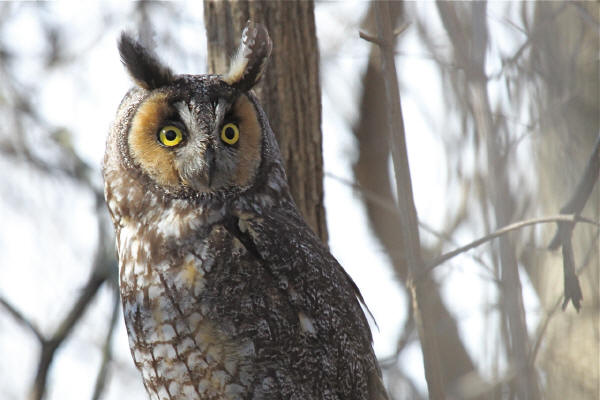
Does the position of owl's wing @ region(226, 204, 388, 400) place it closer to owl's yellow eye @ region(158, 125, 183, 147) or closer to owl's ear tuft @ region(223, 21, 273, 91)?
owl's yellow eye @ region(158, 125, 183, 147)

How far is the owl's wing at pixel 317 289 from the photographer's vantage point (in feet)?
7.01

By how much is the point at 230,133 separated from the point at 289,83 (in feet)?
2.24

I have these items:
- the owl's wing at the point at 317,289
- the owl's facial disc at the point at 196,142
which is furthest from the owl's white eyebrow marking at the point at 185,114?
the owl's wing at the point at 317,289

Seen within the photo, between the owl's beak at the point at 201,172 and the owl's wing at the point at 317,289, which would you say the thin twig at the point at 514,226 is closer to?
the owl's wing at the point at 317,289

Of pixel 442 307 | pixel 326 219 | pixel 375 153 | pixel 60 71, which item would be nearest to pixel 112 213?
pixel 326 219

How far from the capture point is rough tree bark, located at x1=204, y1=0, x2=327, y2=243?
283cm

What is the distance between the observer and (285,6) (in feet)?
9.38

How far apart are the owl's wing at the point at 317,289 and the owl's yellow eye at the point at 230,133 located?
0.26m

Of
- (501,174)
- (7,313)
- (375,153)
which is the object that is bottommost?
(501,174)

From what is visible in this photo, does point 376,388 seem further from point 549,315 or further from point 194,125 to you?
point 194,125

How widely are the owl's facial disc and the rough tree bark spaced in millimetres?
486

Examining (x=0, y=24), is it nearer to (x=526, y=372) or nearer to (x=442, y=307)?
(x=442, y=307)

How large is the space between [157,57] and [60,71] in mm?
3495

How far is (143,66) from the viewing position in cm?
230
